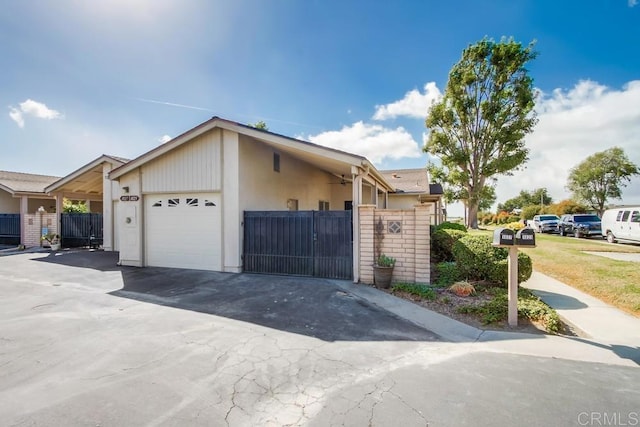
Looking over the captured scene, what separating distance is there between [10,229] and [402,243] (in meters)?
21.8

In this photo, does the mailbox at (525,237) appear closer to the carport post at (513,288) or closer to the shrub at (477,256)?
the carport post at (513,288)

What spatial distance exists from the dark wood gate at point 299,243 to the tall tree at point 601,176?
184 feet

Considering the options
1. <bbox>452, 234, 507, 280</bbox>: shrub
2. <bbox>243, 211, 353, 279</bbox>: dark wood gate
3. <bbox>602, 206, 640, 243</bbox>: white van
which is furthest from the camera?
<bbox>602, 206, 640, 243</bbox>: white van

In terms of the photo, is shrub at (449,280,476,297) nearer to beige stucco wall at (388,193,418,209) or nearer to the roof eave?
beige stucco wall at (388,193,418,209)

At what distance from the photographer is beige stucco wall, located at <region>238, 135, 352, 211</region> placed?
9008mm

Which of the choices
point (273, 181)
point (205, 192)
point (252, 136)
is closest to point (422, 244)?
point (252, 136)

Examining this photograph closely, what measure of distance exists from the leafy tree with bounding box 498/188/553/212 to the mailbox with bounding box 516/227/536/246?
2747 inches

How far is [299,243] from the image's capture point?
8.26 meters

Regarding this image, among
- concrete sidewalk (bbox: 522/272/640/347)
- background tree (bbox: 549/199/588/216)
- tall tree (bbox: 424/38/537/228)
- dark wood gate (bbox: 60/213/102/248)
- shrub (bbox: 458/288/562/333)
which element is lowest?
concrete sidewalk (bbox: 522/272/640/347)

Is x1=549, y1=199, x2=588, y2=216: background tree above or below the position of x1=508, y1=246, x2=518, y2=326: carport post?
above

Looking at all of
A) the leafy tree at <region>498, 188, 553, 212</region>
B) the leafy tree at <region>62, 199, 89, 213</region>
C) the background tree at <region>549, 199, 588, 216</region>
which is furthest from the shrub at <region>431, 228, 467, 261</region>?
the leafy tree at <region>498, 188, 553, 212</region>

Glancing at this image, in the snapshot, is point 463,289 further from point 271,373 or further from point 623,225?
point 623,225

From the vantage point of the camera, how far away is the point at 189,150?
→ 9109mm

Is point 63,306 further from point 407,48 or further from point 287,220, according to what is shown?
point 407,48
